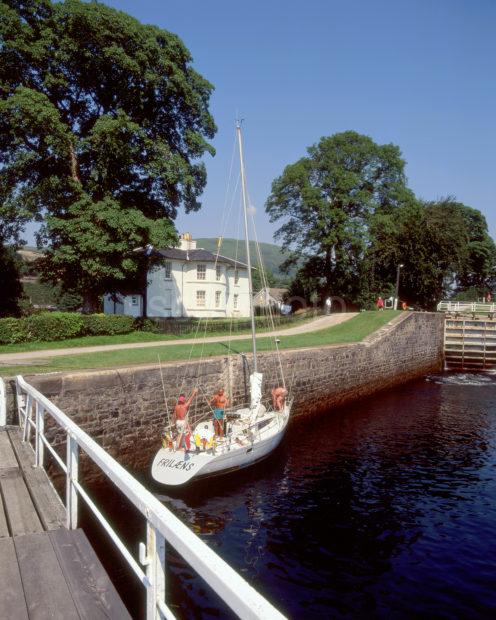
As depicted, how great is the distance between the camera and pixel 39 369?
15.2 meters

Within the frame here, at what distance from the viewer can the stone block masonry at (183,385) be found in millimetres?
13258

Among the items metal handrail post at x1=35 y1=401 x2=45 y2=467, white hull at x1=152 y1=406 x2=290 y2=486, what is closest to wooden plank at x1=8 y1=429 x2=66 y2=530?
metal handrail post at x1=35 y1=401 x2=45 y2=467

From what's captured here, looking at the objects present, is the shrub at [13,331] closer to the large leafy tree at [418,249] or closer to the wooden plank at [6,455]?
the wooden plank at [6,455]

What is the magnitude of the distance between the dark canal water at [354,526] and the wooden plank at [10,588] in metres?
5.01

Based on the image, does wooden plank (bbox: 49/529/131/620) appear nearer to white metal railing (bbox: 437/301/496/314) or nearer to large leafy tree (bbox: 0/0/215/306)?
large leafy tree (bbox: 0/0/215/306)

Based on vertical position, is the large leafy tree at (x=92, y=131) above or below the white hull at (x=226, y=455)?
above

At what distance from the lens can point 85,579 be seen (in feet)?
12.8

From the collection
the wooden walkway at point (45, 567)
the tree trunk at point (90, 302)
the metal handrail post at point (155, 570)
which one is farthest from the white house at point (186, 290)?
the metal handrail post at point (155, 570)

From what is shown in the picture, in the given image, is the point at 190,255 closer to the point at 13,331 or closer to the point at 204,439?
the point at 13,331

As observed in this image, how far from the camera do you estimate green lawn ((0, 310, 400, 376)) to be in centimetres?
1608

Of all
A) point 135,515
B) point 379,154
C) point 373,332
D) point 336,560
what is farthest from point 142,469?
point 379,154

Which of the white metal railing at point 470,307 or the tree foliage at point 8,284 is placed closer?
the tree foliage at point 8,284

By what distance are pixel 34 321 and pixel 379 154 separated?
1575 inches

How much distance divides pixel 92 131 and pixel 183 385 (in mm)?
16762
